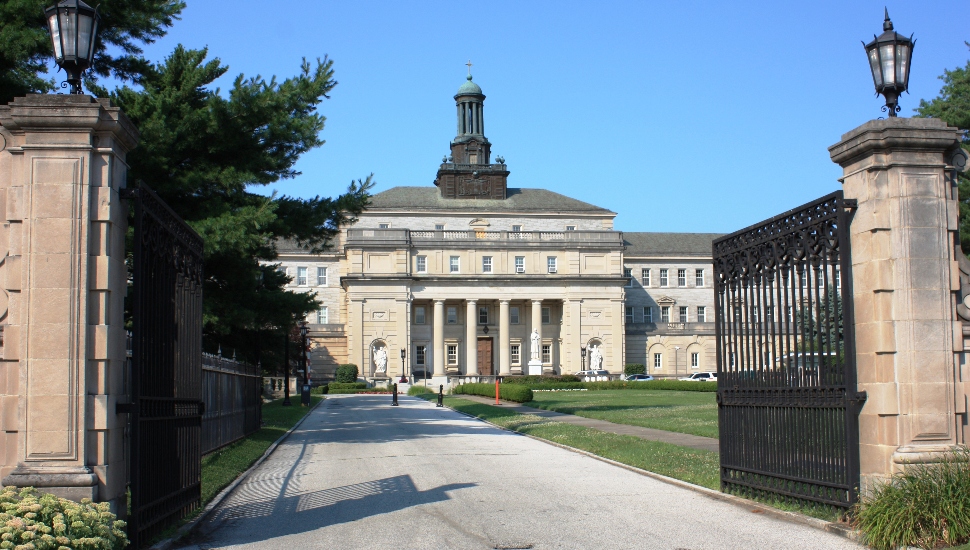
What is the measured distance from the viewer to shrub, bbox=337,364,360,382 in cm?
7984

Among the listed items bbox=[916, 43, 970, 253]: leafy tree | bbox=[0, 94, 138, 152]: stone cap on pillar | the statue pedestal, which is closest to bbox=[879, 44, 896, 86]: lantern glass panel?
bbox=[0, 94, 138, 152]: stone cap on pillar

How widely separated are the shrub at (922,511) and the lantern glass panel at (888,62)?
3.85m

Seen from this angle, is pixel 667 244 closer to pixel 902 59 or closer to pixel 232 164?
pixel 232 164

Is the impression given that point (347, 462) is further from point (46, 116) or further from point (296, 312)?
point (46, 116)

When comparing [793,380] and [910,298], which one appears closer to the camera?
[910,298]

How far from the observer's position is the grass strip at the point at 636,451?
14250mm

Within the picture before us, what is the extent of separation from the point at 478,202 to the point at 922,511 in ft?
282

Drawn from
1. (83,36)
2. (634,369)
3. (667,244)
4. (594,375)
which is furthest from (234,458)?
(667,244)

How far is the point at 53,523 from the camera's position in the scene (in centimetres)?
710

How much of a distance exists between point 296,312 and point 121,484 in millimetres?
16263

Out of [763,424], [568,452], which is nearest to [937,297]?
[763,424]

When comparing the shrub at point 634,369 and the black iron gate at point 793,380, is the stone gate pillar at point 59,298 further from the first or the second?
the shrub at point 634,369

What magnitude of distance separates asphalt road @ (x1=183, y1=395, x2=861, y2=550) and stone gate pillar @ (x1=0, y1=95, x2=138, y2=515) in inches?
72.8

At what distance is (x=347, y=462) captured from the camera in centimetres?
1766
